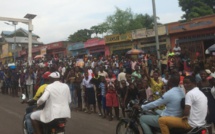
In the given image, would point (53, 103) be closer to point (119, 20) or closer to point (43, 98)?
point (43, 98)

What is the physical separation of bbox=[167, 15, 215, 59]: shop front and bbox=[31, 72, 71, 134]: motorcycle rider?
14520 millimetres

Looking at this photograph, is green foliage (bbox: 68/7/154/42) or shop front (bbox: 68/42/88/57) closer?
shop front (bbox: 68/42/88/57)

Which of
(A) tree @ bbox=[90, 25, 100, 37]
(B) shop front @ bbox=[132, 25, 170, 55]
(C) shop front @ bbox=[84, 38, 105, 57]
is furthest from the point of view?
(A) tree @ bbox=[90, 25, 100, 37]

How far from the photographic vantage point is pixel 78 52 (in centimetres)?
3403

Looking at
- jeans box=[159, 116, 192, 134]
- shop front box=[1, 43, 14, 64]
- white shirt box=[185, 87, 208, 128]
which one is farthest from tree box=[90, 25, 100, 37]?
white shirt box=[185, 87, 208, 128]

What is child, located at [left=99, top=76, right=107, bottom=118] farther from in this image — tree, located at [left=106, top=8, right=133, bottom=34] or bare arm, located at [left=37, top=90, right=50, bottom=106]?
tree, located at [left=106, top=8, right=133, bottom=34]

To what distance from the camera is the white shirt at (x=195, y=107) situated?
15.2ft

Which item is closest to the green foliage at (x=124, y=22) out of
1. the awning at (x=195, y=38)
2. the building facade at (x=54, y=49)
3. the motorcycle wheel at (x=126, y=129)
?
the building facade at (x=54, y=49)

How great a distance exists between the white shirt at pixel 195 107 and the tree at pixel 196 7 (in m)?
28.3

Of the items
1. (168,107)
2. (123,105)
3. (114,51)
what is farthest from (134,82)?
(114,51)

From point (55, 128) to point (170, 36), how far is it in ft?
60.0

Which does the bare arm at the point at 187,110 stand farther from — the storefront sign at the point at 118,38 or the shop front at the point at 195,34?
the storefront sign at the point at 118,38

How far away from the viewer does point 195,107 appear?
4.67m

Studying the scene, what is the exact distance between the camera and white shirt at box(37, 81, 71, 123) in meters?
5.19
